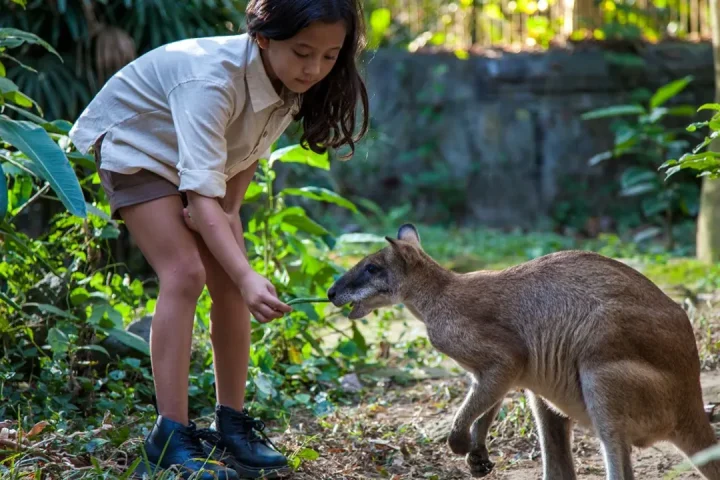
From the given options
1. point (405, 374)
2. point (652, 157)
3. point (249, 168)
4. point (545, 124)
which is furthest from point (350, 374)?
point (545, 124)

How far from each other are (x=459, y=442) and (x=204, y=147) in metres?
1.42

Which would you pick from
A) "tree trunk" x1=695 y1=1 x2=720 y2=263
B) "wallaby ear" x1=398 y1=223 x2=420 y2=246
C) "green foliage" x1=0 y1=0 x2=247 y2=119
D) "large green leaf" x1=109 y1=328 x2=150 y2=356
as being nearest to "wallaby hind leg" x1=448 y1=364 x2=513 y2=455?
"wallaby ear" x1=398 y1=223 x2=420 y2=246

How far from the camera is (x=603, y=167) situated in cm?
1107

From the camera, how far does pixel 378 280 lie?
3.78m

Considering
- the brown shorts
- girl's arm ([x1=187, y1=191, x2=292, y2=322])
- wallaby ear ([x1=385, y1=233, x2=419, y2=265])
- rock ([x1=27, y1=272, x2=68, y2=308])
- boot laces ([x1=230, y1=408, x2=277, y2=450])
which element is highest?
the brown shorts

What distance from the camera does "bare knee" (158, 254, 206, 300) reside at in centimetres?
315

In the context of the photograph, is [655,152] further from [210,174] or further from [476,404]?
[210,174]

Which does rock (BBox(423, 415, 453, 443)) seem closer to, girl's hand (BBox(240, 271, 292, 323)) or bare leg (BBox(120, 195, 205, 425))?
bare leg (BBox(120, 195, 205, 425))

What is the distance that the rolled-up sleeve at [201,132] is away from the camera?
2977 millimetres

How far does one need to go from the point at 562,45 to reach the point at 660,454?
27.2ft

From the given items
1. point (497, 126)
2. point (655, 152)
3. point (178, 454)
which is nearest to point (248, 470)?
point (178, 454)

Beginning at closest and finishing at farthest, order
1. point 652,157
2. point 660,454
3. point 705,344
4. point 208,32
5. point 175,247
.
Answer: point 175,247, point 660,454, point 705,344, point 208,32, point 652,157

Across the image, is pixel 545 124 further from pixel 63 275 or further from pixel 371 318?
pixel 63 275

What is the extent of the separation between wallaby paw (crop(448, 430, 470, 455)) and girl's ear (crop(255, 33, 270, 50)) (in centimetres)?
152
